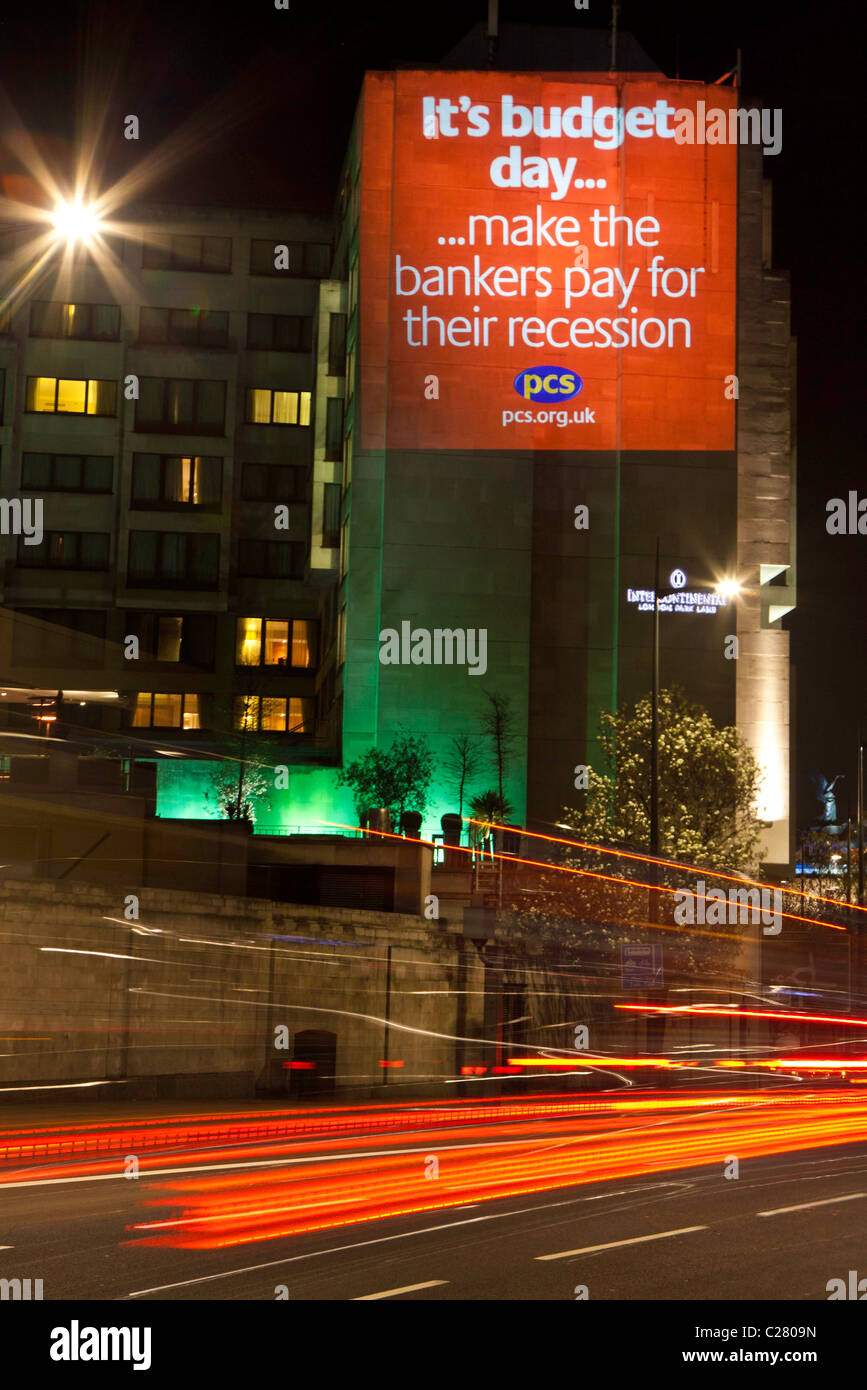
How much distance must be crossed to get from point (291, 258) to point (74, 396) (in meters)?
12.8

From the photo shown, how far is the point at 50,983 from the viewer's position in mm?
27016

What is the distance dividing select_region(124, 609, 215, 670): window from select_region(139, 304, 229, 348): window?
1354cm

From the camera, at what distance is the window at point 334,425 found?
66.9 m

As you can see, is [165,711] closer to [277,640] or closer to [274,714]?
[274,714]

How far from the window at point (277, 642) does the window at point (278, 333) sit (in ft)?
44.4

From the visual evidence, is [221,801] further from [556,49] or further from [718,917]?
[556,49]

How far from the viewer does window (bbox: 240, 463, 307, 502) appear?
72625 mm

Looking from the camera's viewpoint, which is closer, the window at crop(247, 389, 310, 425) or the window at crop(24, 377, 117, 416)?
the window at crop(24, 377, 117, 416)

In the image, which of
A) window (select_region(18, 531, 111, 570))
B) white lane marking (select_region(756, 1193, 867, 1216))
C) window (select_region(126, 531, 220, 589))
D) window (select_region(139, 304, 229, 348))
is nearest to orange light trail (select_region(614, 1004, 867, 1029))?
white lane marking (select_region(756, 1193, 867, 1216))

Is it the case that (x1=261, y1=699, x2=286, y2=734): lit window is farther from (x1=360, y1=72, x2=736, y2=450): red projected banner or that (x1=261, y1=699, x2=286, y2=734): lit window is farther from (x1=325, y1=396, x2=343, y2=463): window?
(x1=360, y1=72, x2=736, y2=450): red projected banner

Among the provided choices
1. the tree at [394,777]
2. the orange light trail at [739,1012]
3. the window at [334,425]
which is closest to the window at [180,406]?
the window at [334,425]

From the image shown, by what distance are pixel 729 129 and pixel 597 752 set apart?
29.4 m

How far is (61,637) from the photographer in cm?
6756

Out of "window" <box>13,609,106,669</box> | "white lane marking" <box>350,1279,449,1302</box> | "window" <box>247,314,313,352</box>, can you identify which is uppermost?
"window" <box>247,314,313,352</box>
